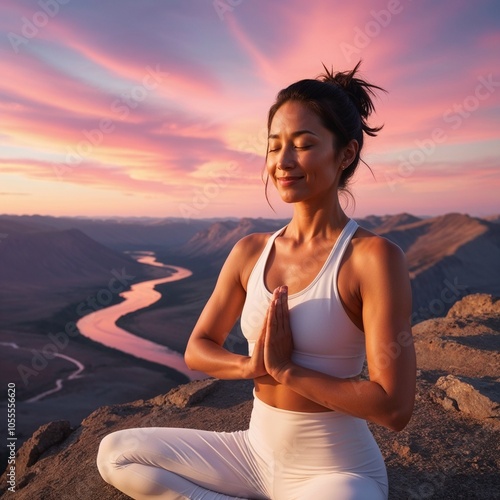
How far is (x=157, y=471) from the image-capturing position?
7.89 ft

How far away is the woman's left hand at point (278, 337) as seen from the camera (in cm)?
196

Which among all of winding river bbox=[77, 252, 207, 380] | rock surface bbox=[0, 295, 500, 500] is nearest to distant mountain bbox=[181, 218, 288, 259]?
winding river bbox=[77, 252, 207, 380]

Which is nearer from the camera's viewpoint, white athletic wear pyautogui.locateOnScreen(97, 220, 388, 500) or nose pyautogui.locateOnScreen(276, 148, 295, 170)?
white athletic wear pyautogui.locateOnScreen(97, 220, 388, 500)

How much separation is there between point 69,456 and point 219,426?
161cm

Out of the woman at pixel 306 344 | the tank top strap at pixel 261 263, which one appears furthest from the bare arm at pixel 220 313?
the tank top strap at pixel 261 263

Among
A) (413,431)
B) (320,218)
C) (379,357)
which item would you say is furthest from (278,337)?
(413,431)

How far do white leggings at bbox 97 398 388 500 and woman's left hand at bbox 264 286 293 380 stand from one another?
26 cm

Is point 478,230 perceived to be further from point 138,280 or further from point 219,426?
point 219,426

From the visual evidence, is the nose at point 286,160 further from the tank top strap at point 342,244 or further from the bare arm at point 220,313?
the bare arm at point 220,313

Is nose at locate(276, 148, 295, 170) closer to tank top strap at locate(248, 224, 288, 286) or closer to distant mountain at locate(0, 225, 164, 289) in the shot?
tank top strap at locate(248, 224, 288, 286)

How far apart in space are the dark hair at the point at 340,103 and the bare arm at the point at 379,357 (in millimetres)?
563

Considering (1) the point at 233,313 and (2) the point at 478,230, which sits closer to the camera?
(1) the point at 233,313

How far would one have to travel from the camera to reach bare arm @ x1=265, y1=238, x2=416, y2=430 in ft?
6.03

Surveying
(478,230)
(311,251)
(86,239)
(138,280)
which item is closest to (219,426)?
(311,251)
